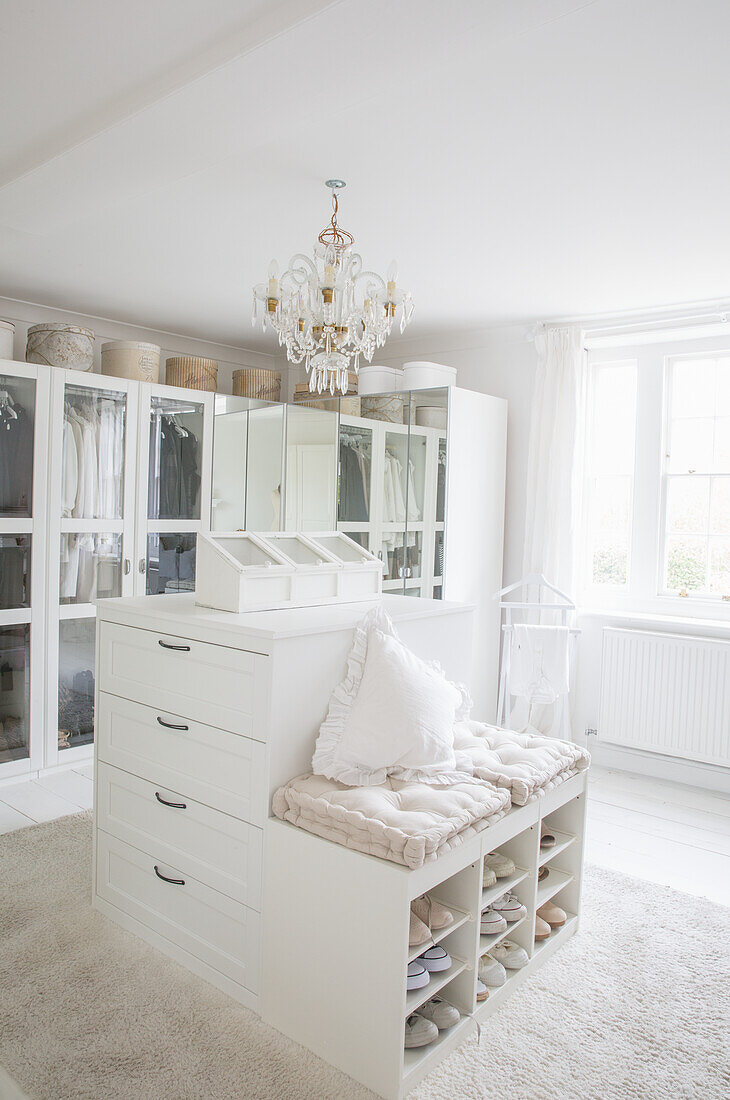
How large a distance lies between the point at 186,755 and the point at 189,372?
2991 mm

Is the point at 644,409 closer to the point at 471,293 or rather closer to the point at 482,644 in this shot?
the point at 471,293

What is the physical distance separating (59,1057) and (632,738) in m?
3.17

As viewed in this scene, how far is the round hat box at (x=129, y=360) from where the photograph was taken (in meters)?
4.25

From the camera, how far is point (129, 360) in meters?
4.26

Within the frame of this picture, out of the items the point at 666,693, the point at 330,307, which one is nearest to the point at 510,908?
the point at 330,307

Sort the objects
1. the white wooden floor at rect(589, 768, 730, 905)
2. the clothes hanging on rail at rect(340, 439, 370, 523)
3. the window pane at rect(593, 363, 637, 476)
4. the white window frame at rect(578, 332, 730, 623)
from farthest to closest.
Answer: the clothes hanging on rail at rect(340, 439, 370, 523)
the window pane at rect(593, 363, 637, 476)
the white window frame at rect(578, 332, 730, 623)
the white wooden floor at rect(589, 768, 730, 905)

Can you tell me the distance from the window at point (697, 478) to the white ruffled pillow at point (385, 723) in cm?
254

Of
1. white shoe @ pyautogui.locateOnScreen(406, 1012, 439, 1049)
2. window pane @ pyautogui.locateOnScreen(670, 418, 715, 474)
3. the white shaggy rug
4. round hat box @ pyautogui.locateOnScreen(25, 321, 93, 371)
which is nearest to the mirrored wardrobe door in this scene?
round hat box @ pyautogui.locateOnScreen(25, 321, 93, 371)

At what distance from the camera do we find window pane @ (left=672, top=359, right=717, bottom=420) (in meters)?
4.11


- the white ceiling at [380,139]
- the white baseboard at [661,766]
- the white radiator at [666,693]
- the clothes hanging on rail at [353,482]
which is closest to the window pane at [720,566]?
the white radiator at [666,693]

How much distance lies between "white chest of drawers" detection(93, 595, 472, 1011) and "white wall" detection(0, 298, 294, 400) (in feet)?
8.49

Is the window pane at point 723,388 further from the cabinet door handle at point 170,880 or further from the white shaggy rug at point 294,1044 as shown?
the cabinet door handle at point 170,880

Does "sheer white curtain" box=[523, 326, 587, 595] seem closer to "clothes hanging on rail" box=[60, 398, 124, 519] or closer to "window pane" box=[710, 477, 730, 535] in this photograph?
"window pane" box=[710, 477, 730, 535]

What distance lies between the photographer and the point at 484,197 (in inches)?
106
